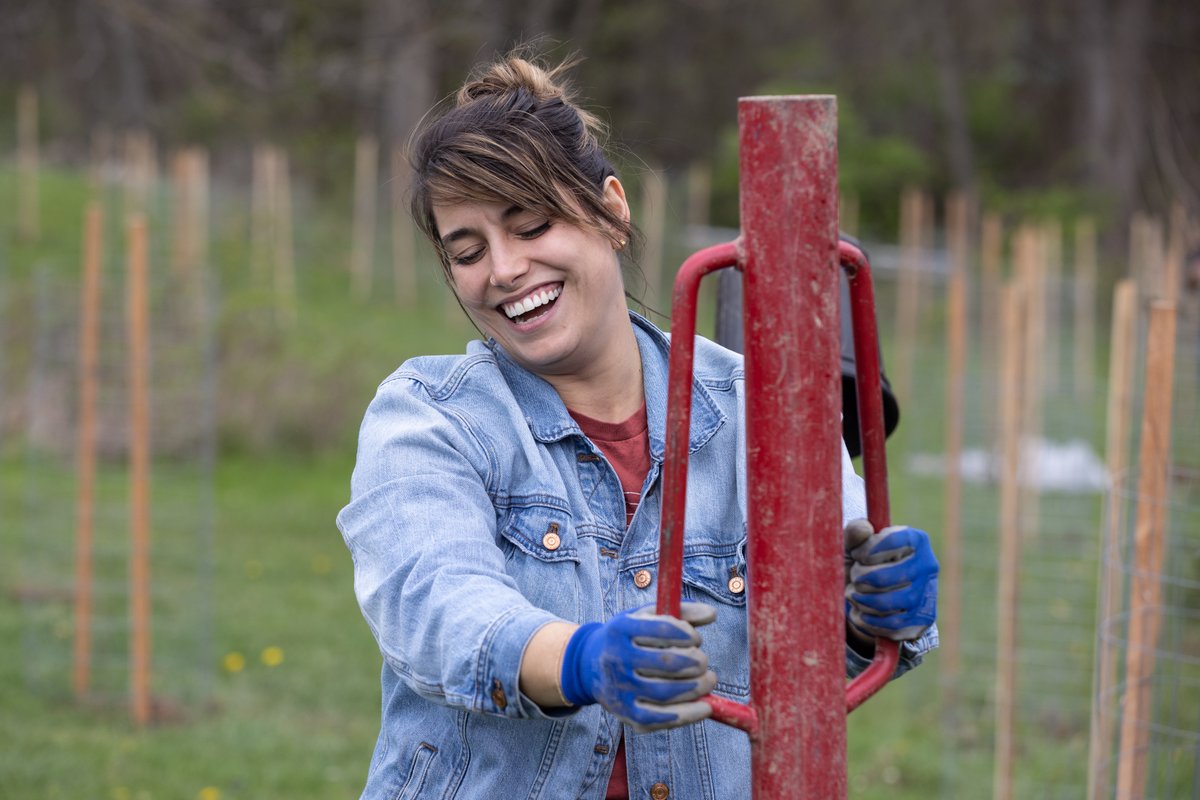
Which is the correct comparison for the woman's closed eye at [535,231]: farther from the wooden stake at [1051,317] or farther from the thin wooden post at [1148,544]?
the wooden stake at [1051,317]

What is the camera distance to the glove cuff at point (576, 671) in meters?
1.33

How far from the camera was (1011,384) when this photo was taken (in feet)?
15.8

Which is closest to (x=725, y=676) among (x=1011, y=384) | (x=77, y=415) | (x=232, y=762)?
(x=1011, y=384)

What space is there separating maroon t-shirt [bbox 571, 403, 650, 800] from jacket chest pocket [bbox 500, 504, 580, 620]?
0.35 ft

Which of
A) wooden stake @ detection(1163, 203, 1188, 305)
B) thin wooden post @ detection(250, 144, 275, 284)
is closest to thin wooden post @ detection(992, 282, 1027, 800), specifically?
wooden stake @ detection(1163, 203, 1188, 305)

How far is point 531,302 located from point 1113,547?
6.50ft

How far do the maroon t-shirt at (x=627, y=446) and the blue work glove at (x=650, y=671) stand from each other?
47cm

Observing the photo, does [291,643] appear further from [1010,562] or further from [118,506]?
[1010,562]

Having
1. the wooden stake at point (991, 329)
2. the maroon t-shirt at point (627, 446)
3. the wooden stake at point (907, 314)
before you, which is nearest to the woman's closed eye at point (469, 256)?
the maroon t-shirt at point (627, 446)

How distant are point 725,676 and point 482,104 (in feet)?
2.49

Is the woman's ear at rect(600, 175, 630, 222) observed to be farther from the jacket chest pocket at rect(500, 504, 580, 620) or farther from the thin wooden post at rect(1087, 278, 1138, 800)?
the thin wooden post at rect(1087, 278, 1138, 800)

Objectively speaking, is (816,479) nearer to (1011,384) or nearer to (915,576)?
(915,576)

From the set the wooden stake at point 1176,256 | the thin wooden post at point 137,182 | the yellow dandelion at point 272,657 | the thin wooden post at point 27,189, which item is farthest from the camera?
the thin wooden post at point 27,189

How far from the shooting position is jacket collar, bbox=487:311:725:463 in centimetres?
176
